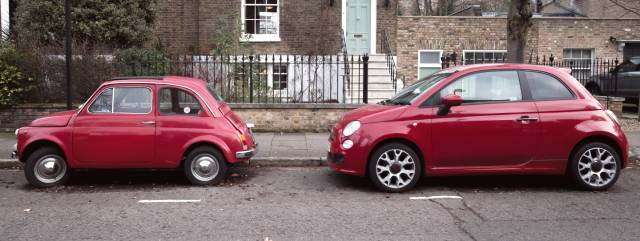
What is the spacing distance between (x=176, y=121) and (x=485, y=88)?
415cm

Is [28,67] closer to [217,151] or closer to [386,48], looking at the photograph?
[217,151]

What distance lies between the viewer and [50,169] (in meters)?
7.83

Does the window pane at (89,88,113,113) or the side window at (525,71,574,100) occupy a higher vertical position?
the side window at (525,71,574,100)

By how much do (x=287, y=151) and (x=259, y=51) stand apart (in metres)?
9.46

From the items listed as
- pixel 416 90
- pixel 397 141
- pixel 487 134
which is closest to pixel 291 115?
pixel 416 90

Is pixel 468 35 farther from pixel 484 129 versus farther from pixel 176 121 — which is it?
pixel 176 121

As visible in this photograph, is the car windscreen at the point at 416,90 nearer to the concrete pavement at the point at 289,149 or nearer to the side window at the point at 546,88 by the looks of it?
the side window at the point at 546,88

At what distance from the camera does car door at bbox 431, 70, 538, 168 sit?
746cm

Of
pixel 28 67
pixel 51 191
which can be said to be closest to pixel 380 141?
pixel 51 191

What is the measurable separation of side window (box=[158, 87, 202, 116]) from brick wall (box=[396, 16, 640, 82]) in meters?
13.8

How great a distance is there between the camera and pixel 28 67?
41.1 feet

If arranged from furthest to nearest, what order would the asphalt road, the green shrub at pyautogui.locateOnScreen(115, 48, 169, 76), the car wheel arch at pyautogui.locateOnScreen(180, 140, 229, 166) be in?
the green shrub at pyautogui.locateOnScreen(115, 48, 169, 76) → the car wheel arch at pyautogui.locateOnScreen(180, 140, 229, 166) → the asphalt road

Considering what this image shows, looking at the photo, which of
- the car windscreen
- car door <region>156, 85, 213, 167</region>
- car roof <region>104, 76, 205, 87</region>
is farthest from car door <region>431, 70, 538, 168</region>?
car roof <region>104, 76, 205, 87</region>

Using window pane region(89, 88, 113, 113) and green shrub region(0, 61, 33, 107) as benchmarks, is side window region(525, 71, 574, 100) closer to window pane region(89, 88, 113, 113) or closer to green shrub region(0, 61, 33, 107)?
window pane region(89, 88, 113, 113)
